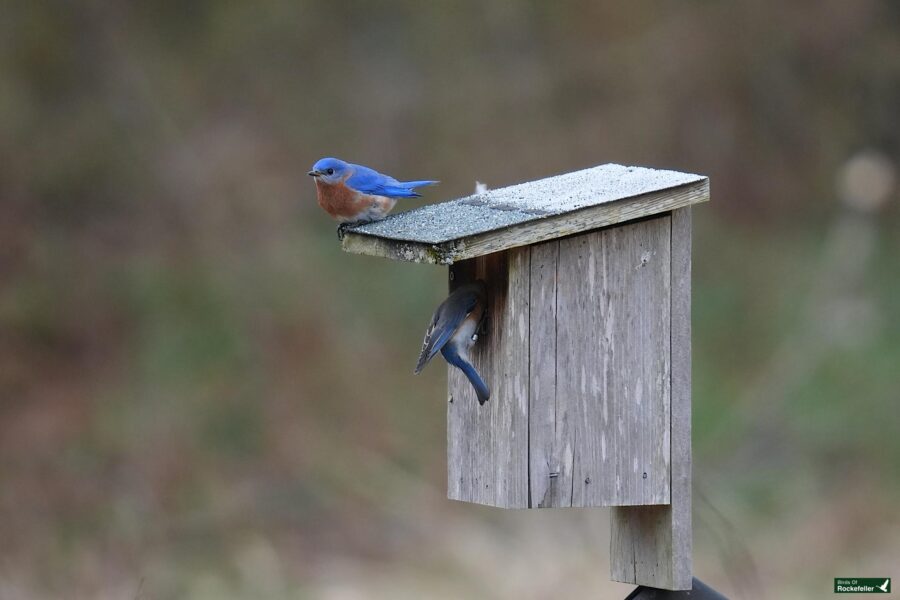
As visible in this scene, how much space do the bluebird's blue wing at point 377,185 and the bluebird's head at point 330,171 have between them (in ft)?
0.13

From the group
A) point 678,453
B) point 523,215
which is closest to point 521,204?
point 523,215

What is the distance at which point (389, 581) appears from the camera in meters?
6.30

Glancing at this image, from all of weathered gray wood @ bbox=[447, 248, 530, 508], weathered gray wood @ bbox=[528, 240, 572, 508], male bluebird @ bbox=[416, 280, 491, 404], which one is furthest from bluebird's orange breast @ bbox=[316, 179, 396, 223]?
weathered gray wood @ bbox=[528, 240, 572, 508]

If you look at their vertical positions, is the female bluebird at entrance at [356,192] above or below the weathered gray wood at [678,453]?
above

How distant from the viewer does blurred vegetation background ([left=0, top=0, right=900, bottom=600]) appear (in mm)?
6344

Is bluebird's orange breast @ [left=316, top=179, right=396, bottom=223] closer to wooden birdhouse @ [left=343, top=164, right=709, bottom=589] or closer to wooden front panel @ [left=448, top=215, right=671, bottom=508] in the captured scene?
wooden birdhouse @ [left=343, top=164, right=709, bottom=589]

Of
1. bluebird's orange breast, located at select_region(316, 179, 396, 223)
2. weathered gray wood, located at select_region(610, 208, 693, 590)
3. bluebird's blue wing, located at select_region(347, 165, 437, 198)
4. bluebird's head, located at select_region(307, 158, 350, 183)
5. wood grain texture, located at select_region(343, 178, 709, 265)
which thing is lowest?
weathered gray wood, located at select_region(610, 208, 693, 590)

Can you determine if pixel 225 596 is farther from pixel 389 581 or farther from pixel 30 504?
pixel 30 504

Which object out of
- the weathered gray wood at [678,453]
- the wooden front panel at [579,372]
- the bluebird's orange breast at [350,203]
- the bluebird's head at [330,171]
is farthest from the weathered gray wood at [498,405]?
the bluebird's head at [330,171]

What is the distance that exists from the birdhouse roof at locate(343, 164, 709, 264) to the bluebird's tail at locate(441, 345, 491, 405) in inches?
11.0

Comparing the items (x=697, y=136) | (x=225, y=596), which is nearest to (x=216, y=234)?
(x=225, y=596)

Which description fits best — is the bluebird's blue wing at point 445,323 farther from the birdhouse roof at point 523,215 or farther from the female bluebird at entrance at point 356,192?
the female bluebird at entrance at point 356,192

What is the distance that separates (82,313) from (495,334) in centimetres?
495

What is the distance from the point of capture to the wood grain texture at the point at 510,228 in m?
→ 2.82
